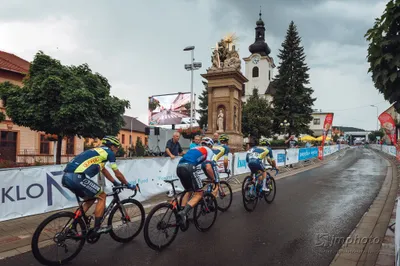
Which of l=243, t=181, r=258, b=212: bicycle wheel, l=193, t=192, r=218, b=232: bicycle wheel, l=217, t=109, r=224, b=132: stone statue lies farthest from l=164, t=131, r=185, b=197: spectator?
l=217, t=109, r=224, b=132: stone statue

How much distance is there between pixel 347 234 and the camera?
19.5 ft

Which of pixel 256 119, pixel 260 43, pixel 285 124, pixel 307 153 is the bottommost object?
pixel 307 153

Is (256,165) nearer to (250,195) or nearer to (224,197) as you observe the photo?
(250,195)

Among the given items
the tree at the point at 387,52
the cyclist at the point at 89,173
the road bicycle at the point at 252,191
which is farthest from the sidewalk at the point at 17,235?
the tree at the point at 387,52

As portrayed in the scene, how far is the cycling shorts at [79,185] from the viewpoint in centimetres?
462

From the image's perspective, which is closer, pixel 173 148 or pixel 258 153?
pixel 258 153

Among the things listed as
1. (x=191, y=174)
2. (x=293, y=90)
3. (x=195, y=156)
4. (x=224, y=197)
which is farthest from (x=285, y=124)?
(x=191, y=174)

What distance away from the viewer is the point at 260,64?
263 feet

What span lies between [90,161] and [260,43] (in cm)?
8121

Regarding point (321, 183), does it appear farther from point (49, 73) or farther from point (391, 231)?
point (49, 73)

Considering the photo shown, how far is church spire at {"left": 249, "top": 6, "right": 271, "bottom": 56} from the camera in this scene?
3127 inches

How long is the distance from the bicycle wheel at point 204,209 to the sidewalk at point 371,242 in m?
2.45

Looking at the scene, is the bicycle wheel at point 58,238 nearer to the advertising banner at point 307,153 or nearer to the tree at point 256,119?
the advertising banner at point 307,153

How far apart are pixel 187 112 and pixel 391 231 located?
3763cm
